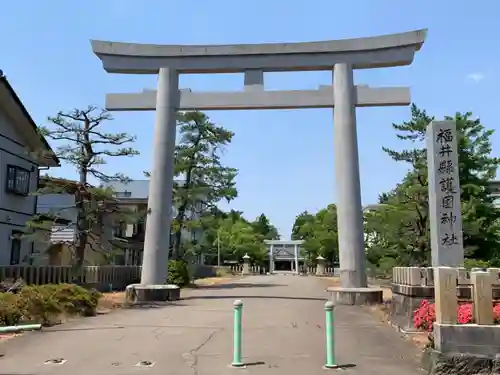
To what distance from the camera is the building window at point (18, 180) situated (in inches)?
897

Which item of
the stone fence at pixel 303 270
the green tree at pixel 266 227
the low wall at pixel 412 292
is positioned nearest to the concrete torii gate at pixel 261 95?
the low wall at pixel 412 292

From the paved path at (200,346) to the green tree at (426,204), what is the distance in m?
7.90

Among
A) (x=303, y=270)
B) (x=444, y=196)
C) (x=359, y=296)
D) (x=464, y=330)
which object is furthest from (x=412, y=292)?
(x=303, y=270)

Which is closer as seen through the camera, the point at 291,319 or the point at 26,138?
the point at 291,319

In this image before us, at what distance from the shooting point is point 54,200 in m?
34.4

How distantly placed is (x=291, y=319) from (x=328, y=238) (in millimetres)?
49346

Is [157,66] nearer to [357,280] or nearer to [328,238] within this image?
[357,280]

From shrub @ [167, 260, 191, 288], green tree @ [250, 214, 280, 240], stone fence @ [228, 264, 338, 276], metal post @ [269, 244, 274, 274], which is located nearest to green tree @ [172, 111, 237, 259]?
shrub @ [167, 260, 191, 288]

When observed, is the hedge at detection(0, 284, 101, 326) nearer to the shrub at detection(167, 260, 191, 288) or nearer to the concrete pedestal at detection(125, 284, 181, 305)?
the concrete pedestal at detection(125, 284, 181, 305)

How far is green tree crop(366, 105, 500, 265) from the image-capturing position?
20.7m

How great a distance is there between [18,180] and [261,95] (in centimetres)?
1277

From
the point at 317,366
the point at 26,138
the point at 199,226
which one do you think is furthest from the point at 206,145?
the point at 317,366

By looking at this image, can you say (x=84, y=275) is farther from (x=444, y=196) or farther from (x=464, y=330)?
(x=464, y=330)

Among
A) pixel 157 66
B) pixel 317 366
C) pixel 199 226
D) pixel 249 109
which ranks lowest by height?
pixel 317 366
